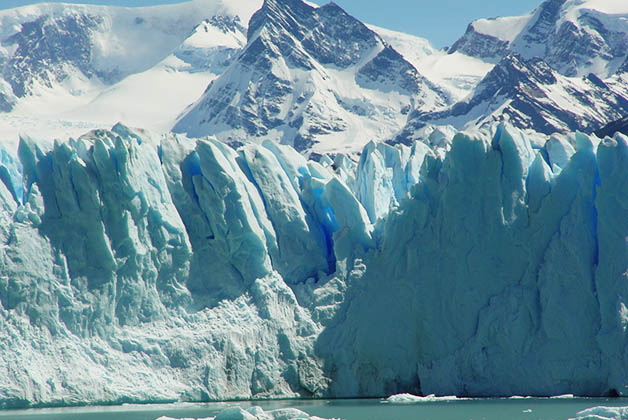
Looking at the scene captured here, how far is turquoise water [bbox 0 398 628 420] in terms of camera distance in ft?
85.7

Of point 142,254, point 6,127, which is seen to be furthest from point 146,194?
point 6,127

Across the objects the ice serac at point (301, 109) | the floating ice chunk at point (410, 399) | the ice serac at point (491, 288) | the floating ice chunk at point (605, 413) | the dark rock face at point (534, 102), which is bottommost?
the floating ice chunk at point (605, 413)

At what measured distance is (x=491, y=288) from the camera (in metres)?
32.1

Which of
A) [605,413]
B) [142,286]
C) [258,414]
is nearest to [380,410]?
[258,414]

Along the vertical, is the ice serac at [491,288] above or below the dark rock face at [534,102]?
below

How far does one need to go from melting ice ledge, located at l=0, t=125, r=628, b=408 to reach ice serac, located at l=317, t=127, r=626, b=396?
0.16 ft

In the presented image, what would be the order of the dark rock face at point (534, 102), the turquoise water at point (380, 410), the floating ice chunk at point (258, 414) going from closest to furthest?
1. the floating ice chunk at point (258, 414)
2. the turquoise water at point (380, 410)
3. the dark rock face at point (534, 102)

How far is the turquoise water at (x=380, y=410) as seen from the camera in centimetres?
2611

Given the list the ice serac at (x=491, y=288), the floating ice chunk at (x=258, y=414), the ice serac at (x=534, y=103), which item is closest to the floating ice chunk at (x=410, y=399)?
the ice serac at (x=491, y=288)

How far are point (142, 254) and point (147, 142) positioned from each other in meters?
5.17

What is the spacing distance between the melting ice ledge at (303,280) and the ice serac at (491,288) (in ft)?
0.16

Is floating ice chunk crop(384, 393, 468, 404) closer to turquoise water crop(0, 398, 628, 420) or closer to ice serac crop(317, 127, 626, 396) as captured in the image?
turquoise water crop(0, 398, 628, 420)

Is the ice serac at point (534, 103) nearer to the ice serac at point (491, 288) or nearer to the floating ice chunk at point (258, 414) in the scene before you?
the ice serac at point (491, 288)

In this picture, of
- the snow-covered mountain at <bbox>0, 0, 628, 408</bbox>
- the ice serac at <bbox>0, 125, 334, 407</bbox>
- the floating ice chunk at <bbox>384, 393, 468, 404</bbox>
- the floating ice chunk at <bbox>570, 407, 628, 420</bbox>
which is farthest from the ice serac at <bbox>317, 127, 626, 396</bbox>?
the floating ice chunk at <bbox>570, 407, 628, 420</bbox>
